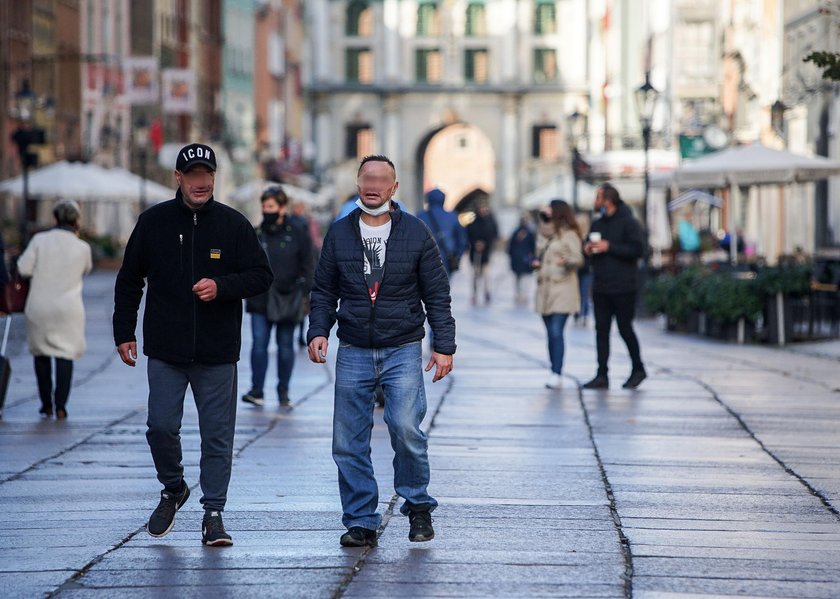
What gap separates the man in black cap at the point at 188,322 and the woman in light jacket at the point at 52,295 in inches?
234

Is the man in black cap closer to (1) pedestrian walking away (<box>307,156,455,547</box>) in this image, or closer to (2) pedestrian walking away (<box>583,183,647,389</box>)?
(1) pedestrian walking away (<box>307,156,455,547</box>)

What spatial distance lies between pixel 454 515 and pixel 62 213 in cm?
606

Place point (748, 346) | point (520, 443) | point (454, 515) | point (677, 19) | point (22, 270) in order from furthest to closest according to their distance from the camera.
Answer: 1. point (677, 19)
2. point (748, 346)
3. point (22, 270)
4. point (520, 443)
5. point (454, 515)

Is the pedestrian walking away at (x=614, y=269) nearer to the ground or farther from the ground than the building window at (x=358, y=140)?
nearer to the ground

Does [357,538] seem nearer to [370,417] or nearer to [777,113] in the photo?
[370,417]

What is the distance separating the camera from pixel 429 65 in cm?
10038

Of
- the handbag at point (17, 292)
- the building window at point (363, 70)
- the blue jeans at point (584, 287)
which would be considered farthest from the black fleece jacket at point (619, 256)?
the building window at point (363, 70)

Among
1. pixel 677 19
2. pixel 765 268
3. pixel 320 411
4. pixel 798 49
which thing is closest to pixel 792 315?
pixel 765 268

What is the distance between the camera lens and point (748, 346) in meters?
22.6

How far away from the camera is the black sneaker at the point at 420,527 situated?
826cm

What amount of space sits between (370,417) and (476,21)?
9284 cm

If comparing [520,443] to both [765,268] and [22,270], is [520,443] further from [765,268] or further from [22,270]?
[765,268]

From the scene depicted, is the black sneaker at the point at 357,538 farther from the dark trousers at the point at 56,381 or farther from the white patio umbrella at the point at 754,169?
the white patio umbrella at the point at 754,169

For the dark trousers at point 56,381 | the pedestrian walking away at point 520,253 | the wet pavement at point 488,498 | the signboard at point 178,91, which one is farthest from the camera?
the signboard at point 178,91
